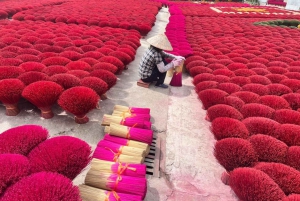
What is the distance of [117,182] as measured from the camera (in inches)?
60.3

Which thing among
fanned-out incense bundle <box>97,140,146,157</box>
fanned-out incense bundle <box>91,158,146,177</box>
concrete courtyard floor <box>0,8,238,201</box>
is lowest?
concrete courtyard floor <box>0,8,238,201</box>

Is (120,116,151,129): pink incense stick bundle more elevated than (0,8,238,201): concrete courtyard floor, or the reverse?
(120,116,151,129): pink incense stick bundle

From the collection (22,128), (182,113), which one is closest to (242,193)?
(182,113)

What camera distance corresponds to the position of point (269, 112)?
2539 mm

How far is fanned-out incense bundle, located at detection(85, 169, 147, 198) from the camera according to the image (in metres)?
1.50

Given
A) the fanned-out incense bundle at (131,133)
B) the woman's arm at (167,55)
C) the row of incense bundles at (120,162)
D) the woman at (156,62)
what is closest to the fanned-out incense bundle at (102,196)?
the row of incense bundles at (120,162)

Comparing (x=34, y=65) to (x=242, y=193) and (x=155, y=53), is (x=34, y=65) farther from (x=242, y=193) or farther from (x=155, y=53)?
(x=242, y=193)

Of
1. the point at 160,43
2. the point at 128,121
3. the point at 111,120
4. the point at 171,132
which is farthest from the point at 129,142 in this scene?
the point at 160,43

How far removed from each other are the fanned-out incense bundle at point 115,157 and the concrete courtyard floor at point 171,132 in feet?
0.64

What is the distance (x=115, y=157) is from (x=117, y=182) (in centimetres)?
29

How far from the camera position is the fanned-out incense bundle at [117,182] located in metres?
1.50

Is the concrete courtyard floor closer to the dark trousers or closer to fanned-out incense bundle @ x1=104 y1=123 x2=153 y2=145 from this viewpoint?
the dark trousers

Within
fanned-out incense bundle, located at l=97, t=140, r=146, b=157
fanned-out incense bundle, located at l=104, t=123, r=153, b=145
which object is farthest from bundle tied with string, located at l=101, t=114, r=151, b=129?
fanned-out incense bundle, located at l=97, t=140, r=146, b=157

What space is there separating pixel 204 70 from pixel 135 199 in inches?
120
